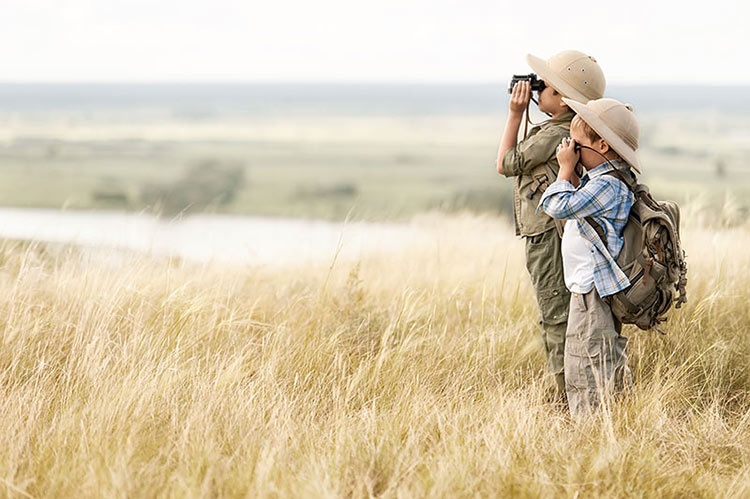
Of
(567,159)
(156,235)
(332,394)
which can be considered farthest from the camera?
(156,235)

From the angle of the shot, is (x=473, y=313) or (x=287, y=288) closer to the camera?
(x=473, y=313)

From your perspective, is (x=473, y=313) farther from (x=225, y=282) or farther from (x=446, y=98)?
(x=446, y=98)

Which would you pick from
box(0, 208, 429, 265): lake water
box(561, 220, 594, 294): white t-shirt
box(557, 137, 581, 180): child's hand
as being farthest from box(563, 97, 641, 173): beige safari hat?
box(0, 208, 429, 265): lake water

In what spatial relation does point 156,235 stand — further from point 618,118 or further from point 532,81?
point 618,118

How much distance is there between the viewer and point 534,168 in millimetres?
3729

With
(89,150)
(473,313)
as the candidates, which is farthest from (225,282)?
(89,150)

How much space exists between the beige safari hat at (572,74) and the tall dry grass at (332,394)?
1.31 m

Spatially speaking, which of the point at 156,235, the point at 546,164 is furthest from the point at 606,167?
the point at 156,235

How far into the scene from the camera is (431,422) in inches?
134

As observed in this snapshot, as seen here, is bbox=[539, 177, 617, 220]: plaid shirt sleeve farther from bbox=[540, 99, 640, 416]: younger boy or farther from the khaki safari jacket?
the khaki safari jacket

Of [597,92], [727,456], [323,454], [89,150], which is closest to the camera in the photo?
[323,454]

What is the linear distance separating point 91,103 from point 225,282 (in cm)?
15147

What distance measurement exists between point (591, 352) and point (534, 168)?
85 cm

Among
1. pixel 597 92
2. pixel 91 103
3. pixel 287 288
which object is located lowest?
pixel 91 103
